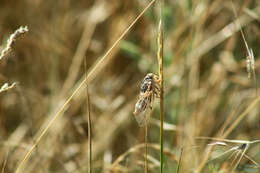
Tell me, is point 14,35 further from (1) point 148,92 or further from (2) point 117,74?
(2) point 117,74

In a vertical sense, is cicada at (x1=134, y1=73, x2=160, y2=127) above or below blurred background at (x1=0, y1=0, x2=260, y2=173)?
below

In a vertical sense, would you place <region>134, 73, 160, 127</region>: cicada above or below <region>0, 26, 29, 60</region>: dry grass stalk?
below

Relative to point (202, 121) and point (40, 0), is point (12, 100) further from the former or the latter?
point (202, 121)

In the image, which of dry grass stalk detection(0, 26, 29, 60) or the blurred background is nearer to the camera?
dry grass stalk detection(0, 26, 29, 60)

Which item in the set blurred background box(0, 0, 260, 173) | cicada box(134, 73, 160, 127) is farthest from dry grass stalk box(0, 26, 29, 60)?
blurred background box(0, 0, 260, 173)

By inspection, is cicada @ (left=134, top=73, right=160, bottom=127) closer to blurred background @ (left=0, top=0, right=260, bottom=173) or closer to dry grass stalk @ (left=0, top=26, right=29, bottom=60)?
dry grass stalk @ (left=0, top=26, right=29, bottom=60)

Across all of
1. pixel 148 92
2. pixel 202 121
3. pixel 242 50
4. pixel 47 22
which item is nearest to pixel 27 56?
pixel 47 22

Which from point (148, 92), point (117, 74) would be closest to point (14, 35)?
point (148, 92)

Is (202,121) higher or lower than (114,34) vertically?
lower
